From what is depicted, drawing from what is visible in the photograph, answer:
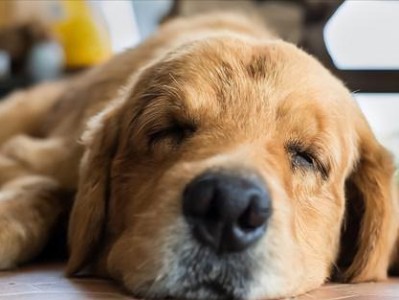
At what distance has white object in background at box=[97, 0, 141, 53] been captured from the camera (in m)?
6.93

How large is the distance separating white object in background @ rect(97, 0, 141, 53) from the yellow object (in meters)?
0.07

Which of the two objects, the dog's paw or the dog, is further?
the dog's paw

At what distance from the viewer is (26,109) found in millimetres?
4914

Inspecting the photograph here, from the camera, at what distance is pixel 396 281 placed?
3.04 meters

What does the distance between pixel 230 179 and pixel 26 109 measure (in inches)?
112

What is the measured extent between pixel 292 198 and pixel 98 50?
4634 millimetres

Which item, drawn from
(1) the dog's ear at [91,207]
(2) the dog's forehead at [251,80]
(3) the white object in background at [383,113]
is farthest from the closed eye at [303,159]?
(3) the white object in background at [383,113]

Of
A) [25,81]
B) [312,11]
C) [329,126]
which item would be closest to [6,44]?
[25,81]

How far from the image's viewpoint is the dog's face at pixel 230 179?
A: 91.5 inches

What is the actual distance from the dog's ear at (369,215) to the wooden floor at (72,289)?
79 millimetres

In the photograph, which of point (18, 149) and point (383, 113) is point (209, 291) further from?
point (383, 113)

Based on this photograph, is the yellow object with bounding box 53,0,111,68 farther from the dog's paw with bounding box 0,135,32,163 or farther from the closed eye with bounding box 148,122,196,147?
the closed eye with bounding box 148,122,196,147

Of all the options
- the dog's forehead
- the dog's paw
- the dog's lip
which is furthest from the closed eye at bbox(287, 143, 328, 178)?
the dog's paw

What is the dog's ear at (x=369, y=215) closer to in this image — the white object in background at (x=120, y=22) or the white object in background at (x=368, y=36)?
the white object in background at (x=368, y=36)
